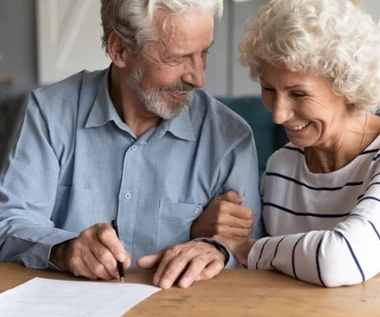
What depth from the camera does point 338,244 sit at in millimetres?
1291

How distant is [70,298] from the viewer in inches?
48.7

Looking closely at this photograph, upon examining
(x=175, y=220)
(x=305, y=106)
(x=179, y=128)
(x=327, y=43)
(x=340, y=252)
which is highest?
(x=327, y=43)

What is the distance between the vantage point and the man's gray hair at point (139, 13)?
5.57 ft

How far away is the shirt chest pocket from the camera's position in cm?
178

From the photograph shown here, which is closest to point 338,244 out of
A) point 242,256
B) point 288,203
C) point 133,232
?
point 242,256

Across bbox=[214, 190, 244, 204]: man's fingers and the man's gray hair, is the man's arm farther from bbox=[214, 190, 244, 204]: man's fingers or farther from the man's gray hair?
the man's gray hair

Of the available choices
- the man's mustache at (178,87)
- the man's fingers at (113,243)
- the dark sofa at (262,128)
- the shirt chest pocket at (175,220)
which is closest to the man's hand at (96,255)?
the man's fingers at (113,243)

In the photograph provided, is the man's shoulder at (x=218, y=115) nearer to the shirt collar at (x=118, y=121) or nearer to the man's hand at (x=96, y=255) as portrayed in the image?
the shirt collar at (x=118, y=121)

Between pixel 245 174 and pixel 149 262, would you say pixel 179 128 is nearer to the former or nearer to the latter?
pixel 245 174

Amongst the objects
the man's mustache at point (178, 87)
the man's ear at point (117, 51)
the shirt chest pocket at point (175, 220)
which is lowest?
the shirt chest pocket at point (175, 220)

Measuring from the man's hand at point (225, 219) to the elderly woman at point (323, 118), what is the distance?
6 cm

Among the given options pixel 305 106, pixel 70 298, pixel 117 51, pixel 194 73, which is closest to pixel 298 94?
pixel 305 106

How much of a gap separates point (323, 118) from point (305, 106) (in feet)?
0.18

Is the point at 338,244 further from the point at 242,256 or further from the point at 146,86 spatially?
the point at 146,86
